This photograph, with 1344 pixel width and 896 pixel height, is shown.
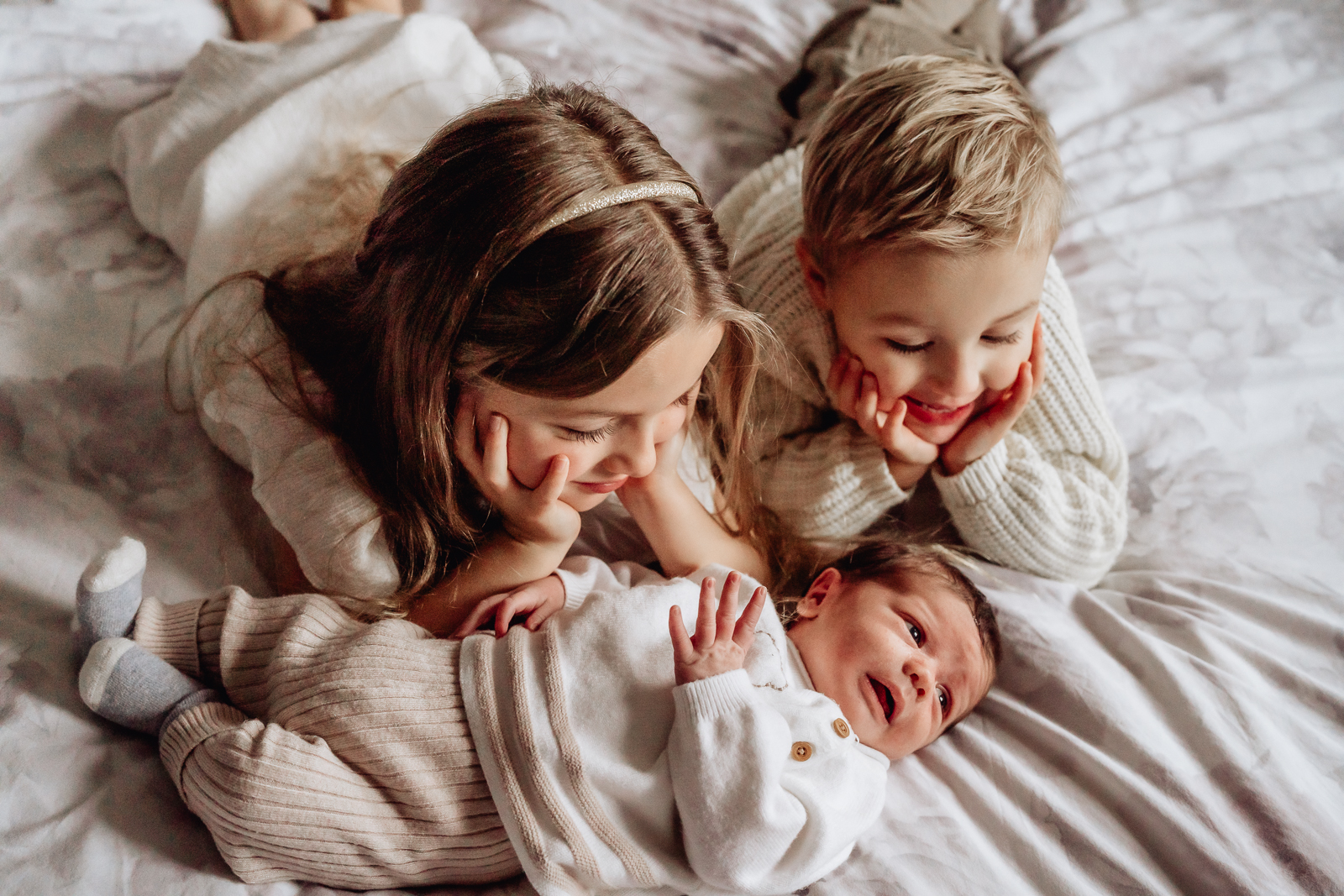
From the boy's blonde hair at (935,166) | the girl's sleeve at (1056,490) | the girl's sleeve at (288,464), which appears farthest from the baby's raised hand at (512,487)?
the girl's sleeve at (1056,490)

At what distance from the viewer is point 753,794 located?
2.60 feet

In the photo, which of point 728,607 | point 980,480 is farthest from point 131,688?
point 980,480

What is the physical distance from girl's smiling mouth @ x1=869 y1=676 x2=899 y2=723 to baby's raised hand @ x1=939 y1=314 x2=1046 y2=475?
295mm

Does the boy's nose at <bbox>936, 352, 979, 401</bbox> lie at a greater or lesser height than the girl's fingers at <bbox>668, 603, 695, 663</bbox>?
greater

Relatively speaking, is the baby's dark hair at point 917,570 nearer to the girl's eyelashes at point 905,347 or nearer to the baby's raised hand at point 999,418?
the baby's raised hand at point 999,418

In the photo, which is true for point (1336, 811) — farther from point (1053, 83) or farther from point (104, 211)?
point (104, 211)

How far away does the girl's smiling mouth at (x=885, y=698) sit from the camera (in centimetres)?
94

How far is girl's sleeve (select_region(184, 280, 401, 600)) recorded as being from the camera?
0.93m

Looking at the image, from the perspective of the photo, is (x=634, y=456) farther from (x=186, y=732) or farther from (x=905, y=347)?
(x=186, y=732)

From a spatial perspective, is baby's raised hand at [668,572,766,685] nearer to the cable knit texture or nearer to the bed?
the cable knit texture

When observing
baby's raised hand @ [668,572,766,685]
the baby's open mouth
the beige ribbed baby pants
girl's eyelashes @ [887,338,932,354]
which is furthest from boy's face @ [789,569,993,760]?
the beige ribbed baby pants

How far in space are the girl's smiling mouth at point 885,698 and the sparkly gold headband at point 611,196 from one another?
1.64ft

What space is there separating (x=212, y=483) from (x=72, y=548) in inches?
5.8

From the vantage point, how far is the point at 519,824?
802 mm
